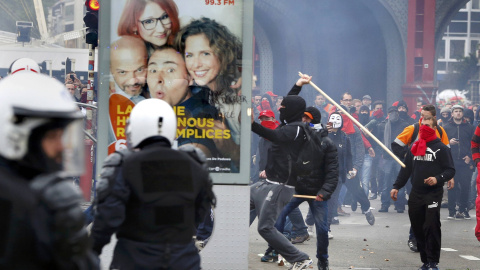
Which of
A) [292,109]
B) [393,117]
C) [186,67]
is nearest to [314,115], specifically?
[292,109]

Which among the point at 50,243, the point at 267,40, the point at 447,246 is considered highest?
the point at 267,40

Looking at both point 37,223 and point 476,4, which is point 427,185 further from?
point 476,4

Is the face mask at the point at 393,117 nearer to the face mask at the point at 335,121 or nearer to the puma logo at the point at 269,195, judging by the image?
the face mask at the point at 335,121

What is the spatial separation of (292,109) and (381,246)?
9.62 ft

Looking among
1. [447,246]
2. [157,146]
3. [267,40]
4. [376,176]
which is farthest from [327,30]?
[157,146]

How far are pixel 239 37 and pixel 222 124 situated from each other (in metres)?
0.75

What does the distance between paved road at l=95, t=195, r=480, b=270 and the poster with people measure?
1.20 m

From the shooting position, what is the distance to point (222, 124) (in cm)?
683

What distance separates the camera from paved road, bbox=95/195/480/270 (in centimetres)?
863

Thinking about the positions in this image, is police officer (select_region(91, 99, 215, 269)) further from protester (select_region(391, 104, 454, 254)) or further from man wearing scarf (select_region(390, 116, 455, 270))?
protester (select_region(391, 104, 454, 254))

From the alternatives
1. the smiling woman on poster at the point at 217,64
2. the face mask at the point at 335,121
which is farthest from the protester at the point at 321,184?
the face mask at the point at 335,121

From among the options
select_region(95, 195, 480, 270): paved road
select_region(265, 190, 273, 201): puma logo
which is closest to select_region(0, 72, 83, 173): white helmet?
select_region(95, 195, 480, 270): paved road

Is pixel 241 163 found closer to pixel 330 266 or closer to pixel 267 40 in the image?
pixel 330 266

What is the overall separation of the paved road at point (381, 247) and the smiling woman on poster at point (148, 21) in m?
1.78
